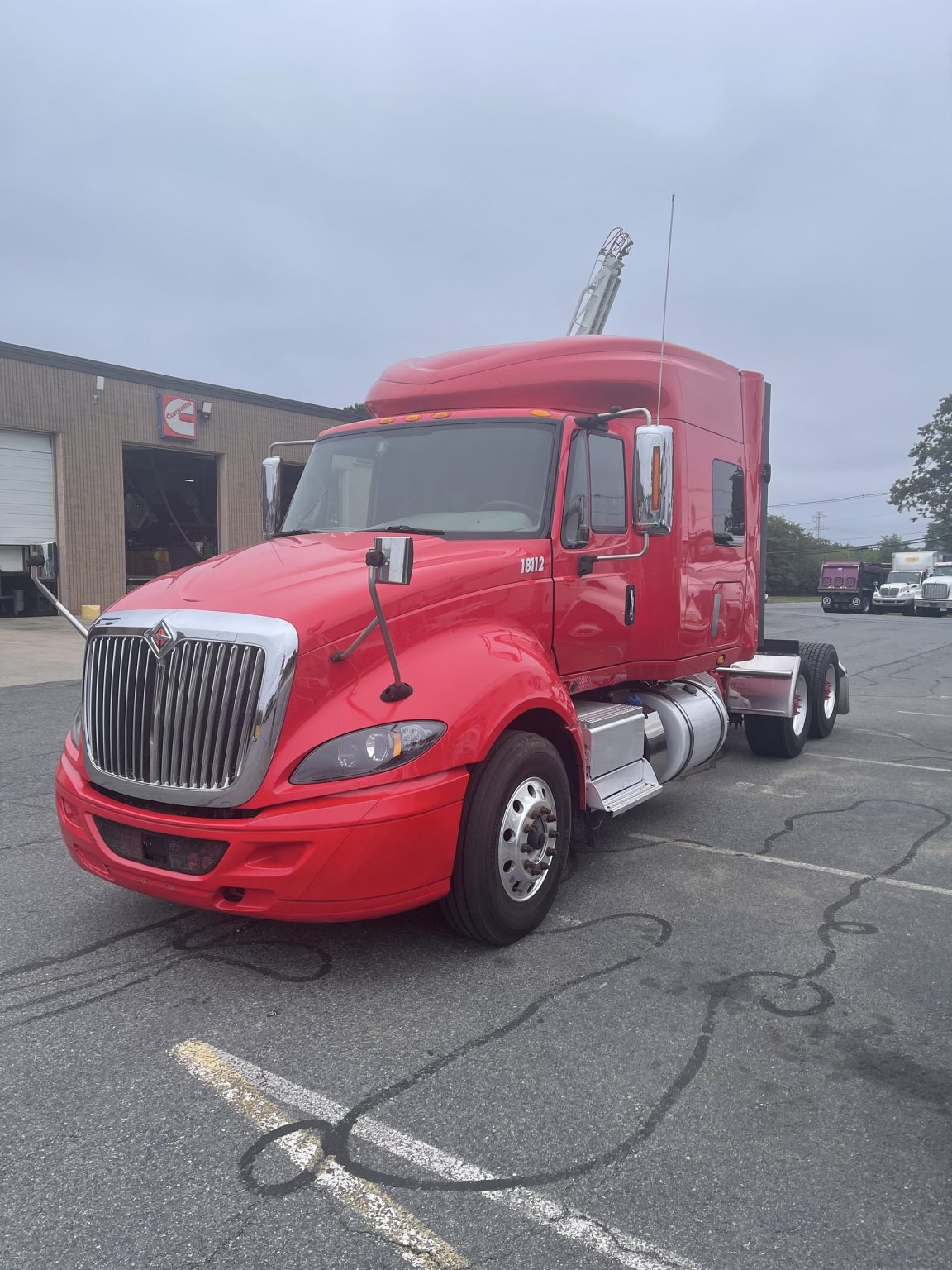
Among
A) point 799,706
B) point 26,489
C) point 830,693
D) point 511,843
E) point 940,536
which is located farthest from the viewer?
point 940,536

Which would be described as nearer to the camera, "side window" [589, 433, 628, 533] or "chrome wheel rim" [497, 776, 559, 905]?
"chrome wheel rim" [497, 776, 559, 905]

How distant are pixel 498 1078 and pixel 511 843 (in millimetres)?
1144

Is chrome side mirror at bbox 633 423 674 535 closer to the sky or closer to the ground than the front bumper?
closer to the sky

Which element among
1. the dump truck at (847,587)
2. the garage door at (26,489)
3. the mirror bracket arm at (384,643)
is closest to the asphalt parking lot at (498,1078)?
the mirror bracket arm at (384,643)

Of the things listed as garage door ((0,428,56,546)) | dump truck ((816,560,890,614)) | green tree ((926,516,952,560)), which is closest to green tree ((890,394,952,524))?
green tree ((926,516,952,560))

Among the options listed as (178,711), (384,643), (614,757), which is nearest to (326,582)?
(384,643)

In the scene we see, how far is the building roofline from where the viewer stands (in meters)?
21.3

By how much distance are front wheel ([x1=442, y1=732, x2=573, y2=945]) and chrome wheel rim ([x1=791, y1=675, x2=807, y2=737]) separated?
176 inches

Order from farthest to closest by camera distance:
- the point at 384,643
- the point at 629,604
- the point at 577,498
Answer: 1. the point at 629,604
2. the point at 577,498
3. the point at 384,643

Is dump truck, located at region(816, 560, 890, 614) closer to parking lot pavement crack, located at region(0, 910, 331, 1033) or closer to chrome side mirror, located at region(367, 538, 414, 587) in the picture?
parking lot pavement crack, located at region(0, 910, 331, 1033)

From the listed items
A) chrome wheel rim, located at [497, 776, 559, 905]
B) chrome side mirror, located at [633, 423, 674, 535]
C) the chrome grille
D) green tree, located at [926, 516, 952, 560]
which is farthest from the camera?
green tree, located at [926, 516, 952, 560]

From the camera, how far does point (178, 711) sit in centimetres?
363

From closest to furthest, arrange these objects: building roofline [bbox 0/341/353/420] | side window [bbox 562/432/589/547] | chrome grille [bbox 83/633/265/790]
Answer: chrome grille [bbox 83/633/265/790]
side window [bbox 562/432/589/547]
building roofline [bbox 0/341/353/420]

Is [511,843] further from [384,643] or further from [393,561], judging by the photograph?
[393,561]
